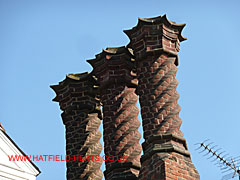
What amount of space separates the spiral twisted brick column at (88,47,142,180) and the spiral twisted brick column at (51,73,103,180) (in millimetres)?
679

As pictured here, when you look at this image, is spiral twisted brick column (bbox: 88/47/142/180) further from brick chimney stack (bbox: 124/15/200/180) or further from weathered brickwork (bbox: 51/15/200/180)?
brick chimney stack (bbox: 124/15/200/180)

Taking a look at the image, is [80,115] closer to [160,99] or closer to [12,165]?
[160,99]

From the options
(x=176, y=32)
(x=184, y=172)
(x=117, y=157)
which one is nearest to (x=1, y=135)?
(x=117, y=157)

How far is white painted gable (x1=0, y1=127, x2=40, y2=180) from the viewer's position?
1330 centimetres

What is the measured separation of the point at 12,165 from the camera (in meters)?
13.5

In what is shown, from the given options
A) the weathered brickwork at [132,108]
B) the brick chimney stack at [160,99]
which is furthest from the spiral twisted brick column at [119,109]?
the brick chimney stack at [160,99]

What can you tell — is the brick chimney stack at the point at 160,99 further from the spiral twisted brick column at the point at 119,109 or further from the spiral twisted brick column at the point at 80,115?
the spiral twisted brick column at the point at 80,115

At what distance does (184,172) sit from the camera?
1298cm

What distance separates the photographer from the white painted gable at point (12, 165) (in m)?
13.3

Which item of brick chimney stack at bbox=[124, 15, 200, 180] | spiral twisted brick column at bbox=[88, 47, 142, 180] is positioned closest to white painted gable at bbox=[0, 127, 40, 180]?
spiral twisted brick column at bbox=[88, 47, 142, 180]

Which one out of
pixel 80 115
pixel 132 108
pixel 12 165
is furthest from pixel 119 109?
pixel 12 165

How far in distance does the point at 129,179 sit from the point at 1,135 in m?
2.98

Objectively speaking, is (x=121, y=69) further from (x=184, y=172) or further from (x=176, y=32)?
(x=184, y=172)

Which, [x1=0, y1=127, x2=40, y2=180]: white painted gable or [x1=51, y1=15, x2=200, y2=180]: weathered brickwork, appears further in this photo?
[x1=51, y1=15, x2=200, y2=180]: weathered brickwork
